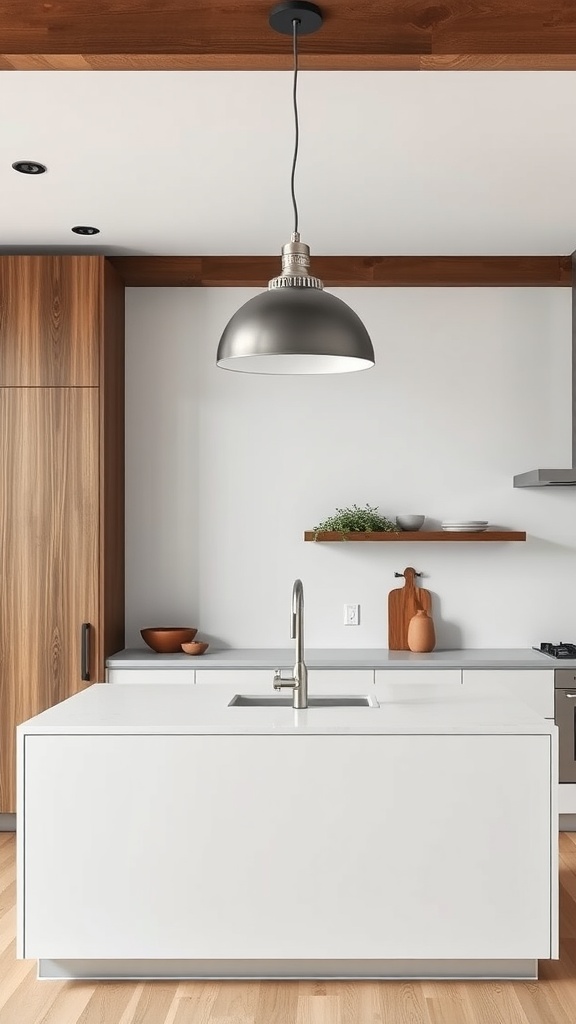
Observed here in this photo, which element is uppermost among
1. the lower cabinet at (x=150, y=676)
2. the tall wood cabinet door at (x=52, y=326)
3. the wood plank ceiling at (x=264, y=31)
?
the wood plank ceiling at (x=264, y=31)

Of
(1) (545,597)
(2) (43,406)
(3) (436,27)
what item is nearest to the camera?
(3) (436,27)

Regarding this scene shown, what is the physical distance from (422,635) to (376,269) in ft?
6.02

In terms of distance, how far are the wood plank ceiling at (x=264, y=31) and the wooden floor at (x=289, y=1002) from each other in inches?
100

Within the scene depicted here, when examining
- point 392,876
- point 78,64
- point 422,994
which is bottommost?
point 422,994

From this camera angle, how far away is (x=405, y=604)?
4.98 meters

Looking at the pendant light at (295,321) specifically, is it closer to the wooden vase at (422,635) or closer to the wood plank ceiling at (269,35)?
the wood plank ceiling at (269,35)

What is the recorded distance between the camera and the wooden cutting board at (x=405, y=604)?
496cm

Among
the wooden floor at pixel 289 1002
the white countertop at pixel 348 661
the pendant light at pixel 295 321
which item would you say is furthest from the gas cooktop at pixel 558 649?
the pendant light at pixel 295 321

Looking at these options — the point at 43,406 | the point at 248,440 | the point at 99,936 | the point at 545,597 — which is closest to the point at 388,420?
the point at 248,440

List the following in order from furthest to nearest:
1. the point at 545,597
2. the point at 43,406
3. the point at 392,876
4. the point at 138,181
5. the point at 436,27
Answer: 1. the point at 545,597
2. the point at 43,406
3. the point at 138,181
4. the point at 392,876
5. the point at 436,27

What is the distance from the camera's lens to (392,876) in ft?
9.23

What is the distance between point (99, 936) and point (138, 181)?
2.68 m

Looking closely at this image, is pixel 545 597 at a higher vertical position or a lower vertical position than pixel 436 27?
lower

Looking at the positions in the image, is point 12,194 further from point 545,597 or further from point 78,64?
point 545,597
